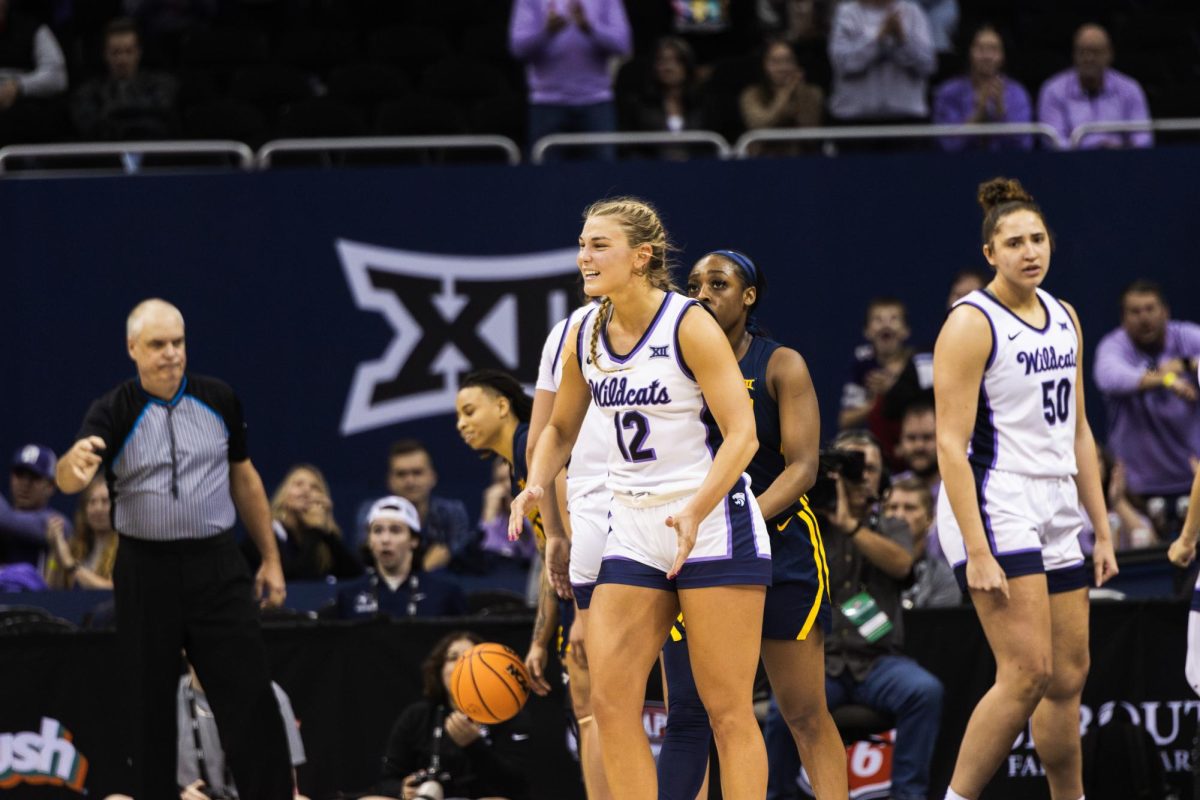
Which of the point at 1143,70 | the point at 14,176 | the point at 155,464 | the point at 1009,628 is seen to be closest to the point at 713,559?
the point at 1009,628

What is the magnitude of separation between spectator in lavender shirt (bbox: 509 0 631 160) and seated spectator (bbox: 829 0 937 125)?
1.47 metres

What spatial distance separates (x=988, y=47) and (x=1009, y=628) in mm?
6537

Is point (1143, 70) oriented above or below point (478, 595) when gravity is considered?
above

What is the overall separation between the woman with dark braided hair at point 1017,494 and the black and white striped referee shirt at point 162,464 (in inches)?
115

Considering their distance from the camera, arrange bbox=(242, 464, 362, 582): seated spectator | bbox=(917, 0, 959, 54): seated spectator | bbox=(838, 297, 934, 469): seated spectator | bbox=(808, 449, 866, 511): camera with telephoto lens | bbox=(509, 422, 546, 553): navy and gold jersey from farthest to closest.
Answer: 1. bbox=(917, 0, 959, 54): seated spectator
2. bbox=(838, 297, 934, 469): seated spectator
3. bbox=(242, 464, 362, 582): seated spectator
4. bbox=(808, 449, 866, 511): camera with telephoto lens
5. bbox=(509, 422, 546, 553): navy and gold jersey

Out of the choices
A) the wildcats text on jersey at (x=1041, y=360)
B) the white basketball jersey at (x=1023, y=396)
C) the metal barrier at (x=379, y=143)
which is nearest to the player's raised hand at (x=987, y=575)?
the white basketball jersey at (x=1023, y=396)

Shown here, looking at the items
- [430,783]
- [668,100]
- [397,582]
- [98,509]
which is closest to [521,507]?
[430,783]

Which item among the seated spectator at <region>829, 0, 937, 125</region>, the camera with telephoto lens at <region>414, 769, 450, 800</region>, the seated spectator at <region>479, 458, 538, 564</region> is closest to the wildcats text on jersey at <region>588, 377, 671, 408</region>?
the camera with telephoto lens at <region>414, 769, 450, 800</region>

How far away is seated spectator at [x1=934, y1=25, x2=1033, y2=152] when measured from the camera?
1172cm

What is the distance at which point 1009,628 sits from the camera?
604cm

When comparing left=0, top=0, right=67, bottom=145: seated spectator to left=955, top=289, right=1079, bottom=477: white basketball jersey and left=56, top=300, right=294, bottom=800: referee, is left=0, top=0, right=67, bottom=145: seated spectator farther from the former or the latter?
left=955, top=289, right=1079, bottom=477: white basketball jersey

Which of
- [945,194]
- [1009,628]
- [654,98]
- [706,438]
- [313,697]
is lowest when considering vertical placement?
[313,697]

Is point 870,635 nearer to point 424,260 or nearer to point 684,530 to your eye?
point 684,530

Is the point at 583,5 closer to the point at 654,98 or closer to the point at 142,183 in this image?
the point at 654,98
